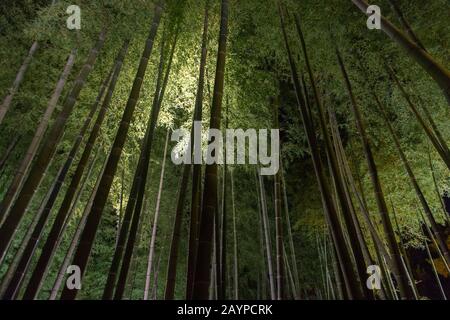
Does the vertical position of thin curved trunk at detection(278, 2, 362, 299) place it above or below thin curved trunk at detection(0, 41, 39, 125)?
below

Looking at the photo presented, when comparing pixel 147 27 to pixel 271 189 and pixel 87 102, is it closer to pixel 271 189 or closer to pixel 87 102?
pixel 87 102

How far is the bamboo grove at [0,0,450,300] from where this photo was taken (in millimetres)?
2807

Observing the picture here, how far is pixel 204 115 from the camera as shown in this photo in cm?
504

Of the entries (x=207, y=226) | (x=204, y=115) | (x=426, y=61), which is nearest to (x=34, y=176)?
(x=207, y=226)

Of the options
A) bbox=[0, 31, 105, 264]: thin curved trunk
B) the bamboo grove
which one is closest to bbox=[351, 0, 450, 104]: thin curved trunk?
the bamboo grove

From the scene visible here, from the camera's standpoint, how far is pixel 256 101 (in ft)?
17.6

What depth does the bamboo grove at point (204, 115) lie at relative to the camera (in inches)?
110

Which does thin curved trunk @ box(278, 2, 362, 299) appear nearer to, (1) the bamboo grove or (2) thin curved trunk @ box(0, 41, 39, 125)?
(1) the bamboo grove

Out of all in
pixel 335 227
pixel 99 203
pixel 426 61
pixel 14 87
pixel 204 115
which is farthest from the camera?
pixel 204 115

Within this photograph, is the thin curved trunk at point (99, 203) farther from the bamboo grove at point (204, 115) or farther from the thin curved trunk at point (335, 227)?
the thin curved trunk at point (335, 227)

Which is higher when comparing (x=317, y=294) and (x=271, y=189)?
(x=271, y=189)

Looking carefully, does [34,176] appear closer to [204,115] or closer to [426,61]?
[204,115]

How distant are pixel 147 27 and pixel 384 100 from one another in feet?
12.8
